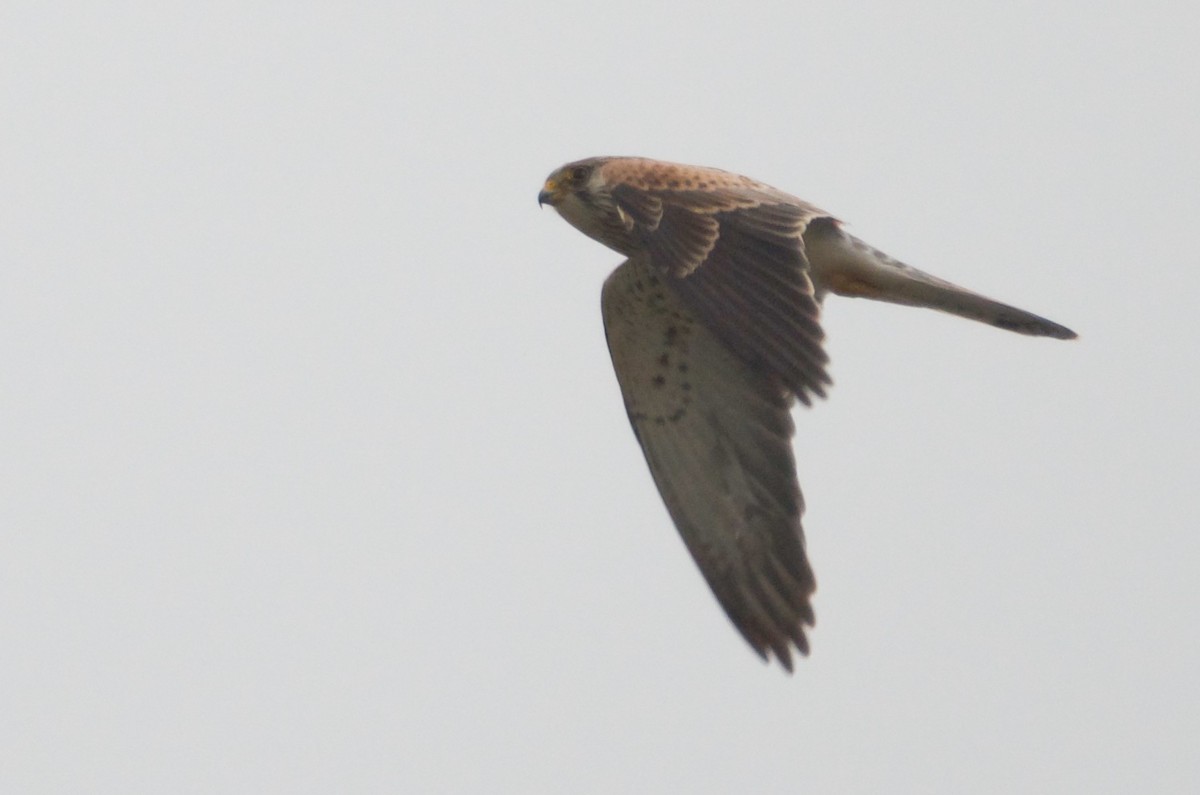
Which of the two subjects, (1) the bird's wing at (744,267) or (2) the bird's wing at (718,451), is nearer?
(1) the bird's wing at (744,267)

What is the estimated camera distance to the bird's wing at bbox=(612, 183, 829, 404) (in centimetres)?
823

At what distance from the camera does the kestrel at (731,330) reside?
8.38 m

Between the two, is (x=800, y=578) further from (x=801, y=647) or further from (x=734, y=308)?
(x=734, y=308)

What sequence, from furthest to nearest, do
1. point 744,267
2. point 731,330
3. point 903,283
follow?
point 903,283
point 744,267
point 731,330

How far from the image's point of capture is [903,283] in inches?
378

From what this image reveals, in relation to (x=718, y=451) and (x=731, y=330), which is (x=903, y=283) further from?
(x=731, y=330)

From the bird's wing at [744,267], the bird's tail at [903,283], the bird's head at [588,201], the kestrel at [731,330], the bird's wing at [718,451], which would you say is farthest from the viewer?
the bird's head at [588,201]

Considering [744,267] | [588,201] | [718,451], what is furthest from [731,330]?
[588,201]

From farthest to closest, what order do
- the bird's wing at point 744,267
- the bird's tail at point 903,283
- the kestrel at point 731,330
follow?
the bird's tail at point 903,283, the kestrel at point 731,330, the bird's wing at point 744,267

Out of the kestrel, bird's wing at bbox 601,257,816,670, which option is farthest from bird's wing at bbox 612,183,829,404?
bird's wing at bbox 601,257,816,670

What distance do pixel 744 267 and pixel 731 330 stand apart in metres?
0.33

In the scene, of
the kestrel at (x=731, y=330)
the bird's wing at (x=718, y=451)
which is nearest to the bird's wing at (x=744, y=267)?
the kestrel at (x=731, y=330)

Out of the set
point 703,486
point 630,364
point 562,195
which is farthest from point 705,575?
point 562,195

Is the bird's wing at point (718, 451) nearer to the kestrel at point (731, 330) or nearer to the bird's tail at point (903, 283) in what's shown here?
the kestrel at point (731, 330)
